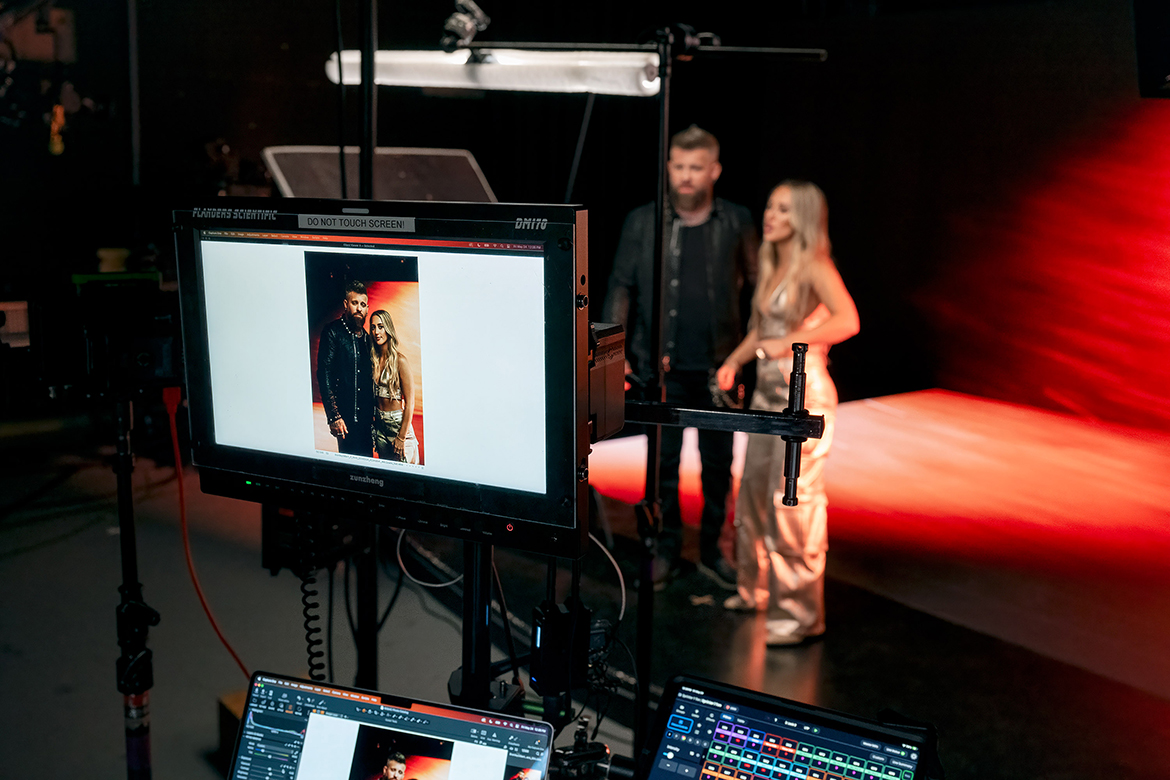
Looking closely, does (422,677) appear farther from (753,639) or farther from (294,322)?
(294,322)

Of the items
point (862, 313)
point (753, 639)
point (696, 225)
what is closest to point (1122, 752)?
point (753, 639)

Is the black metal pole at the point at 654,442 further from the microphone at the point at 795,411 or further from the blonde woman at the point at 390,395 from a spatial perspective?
the blonde woman at the point at 390,395

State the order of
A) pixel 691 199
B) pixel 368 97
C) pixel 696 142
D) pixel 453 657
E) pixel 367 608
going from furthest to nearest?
pixel 691 199, pixel 696 142, pixel 453 657, pixel 367 608, pixel 368 97

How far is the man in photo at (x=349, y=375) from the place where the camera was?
99 centimetres

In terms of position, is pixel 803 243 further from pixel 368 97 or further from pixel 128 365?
pixel 128 365

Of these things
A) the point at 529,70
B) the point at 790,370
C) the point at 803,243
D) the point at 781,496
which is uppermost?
the point at 529,70

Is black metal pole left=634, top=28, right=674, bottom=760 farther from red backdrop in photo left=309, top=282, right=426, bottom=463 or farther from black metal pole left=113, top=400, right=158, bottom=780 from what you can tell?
black metal pole left=113, top=400, right=158, bottom=780

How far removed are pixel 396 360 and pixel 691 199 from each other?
238 centimetres

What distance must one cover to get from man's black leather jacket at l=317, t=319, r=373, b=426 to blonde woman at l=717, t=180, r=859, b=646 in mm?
1813

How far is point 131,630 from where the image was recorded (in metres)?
1.23

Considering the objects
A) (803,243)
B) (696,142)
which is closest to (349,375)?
(803,243)

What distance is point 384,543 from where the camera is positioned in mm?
3170

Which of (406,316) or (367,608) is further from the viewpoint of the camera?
(367,608)

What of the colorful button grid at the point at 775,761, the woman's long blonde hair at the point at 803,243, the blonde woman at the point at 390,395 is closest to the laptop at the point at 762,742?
the colorful button grid at the point at 775,761
